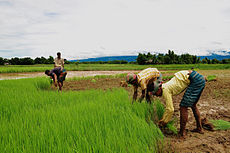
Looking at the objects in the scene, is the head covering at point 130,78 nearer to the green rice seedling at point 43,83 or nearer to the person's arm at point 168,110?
the person's arm at point 168,110

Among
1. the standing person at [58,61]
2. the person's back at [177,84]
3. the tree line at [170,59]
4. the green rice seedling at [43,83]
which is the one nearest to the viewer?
the person's back at [177,84]

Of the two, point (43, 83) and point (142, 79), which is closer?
point (142, 79)

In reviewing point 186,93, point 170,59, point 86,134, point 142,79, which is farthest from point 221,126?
point 170,59

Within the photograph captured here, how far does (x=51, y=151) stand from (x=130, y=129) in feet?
2.97

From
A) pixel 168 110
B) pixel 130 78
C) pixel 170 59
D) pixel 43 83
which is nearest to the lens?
pixel 168 110

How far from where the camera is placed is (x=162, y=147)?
1.92 meters

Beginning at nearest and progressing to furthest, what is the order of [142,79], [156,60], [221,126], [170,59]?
[221,126]
[142,79]
[170,59]
[156,60]

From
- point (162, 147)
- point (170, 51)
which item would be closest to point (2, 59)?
point (170, 51)

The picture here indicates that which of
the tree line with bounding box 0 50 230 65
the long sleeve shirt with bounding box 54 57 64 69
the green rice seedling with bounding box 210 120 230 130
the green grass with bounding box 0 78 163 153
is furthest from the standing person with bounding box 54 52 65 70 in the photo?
the tree line with bounding box 0 50 230 65

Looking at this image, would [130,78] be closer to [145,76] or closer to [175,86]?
[145,76]

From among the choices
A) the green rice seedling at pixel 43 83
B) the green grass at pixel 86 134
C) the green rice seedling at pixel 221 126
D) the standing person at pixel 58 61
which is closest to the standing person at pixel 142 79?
the green grass at pixel 86 134

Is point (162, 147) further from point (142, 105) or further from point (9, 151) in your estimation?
point (9, 151)

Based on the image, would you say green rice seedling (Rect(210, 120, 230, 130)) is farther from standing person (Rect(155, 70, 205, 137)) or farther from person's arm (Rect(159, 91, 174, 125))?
person's arm (Rect(159, 91, 174, 125))

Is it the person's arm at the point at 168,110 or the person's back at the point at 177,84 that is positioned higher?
the person's back at the point at 177,84
